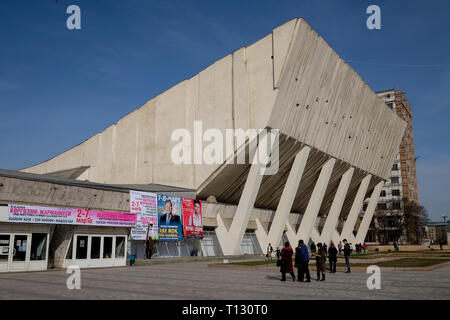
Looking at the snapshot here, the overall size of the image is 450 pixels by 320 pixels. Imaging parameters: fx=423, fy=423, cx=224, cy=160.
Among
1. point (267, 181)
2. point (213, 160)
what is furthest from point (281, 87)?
point (267, 181)

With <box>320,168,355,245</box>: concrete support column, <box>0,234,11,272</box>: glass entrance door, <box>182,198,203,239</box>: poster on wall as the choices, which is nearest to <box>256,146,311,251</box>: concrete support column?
<box>182,198,203,239</box>: poster on wall

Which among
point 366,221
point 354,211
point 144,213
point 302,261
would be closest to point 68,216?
point 144,213

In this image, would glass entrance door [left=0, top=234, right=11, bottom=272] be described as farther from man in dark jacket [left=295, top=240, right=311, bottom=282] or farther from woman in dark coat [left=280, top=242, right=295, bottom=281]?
man in dark jacket [left=295, top=240, right=311, bottom=282]

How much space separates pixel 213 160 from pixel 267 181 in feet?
25.7

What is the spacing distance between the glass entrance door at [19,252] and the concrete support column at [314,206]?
24676 millimetres

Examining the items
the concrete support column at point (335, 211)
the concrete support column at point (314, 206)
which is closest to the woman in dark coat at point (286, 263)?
the concrete support column at point (314, 206)

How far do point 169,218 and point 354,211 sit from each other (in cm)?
2720

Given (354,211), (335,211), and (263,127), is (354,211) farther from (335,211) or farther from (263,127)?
(263,127)

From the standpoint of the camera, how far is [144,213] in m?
27.3

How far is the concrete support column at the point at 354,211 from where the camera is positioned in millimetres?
48438

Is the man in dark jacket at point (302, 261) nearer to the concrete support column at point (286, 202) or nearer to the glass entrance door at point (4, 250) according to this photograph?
the glass entrance door at point (4, 250)

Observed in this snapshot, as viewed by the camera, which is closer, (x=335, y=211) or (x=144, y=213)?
(x=144, y=213)

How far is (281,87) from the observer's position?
3088cm
